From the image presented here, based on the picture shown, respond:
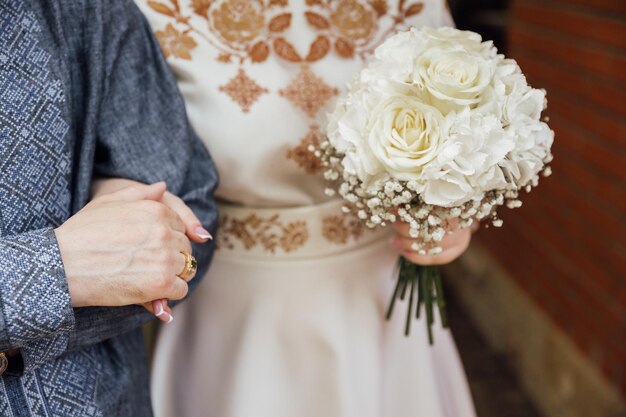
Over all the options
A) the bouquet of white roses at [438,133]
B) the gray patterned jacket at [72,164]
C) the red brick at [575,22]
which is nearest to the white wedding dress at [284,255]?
the gray patterned jacket at [72,164]

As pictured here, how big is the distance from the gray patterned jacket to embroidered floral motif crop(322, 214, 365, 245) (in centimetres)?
26

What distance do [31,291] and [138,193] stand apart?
0.79ft

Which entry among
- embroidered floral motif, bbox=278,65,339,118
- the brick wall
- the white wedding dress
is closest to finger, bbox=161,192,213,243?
the white wedding dress

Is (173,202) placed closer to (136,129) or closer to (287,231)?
(136,129)

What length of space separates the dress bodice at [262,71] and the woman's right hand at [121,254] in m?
0.35

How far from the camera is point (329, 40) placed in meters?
1.47

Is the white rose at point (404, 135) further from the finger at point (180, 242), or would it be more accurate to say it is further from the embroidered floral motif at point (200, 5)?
the embroidered floral motif at point (200, 5)

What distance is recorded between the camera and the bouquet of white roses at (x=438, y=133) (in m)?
1.16

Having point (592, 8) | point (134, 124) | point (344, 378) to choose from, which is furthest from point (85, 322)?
point (592, 8)

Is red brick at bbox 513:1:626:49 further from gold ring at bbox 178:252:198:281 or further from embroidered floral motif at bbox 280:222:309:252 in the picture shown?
gold ring at bbox 178:252:198:281

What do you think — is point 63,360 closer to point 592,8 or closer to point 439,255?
point 439,255

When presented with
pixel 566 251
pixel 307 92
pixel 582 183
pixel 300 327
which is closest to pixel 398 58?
pixel 307 92

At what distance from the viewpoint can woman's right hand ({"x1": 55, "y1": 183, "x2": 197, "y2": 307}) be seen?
103 cm

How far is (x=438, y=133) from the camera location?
3.83 ft
